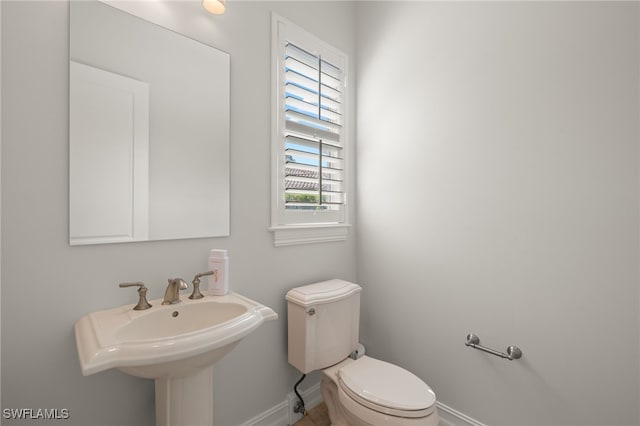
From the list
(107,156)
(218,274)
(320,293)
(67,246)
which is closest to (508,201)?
(320,293)

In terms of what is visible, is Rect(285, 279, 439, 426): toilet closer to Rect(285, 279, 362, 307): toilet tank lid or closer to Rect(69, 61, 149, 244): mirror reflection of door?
Rect(285, 279, 362, 307): toilet tank lid

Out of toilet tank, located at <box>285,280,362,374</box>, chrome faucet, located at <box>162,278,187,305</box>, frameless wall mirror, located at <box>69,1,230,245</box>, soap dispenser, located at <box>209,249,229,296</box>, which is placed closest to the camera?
frameless wall mirror, located at <box>69,1,230,245</box>

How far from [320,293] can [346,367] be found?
0.38 m

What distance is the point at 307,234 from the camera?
168 centimetres

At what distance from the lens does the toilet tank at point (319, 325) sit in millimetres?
1448

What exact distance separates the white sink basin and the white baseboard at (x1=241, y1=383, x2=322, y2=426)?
72cm

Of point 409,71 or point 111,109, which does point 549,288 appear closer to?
point 409,71

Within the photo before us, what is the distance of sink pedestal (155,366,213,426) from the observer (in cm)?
97

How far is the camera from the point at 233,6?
1378 mm

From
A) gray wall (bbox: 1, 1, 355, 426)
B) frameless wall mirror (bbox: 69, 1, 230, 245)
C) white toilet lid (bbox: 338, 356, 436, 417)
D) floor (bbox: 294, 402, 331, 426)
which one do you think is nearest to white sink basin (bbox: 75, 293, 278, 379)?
gray wall (bbox: 1, 1, 355, 426)

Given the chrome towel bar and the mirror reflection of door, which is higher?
the mirror reflection of door

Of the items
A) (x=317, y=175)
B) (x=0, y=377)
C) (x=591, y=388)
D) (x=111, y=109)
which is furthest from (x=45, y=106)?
(x=591, y=388)

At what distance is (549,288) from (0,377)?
2.04 m

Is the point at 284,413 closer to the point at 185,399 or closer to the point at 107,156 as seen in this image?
the point at 185,399
